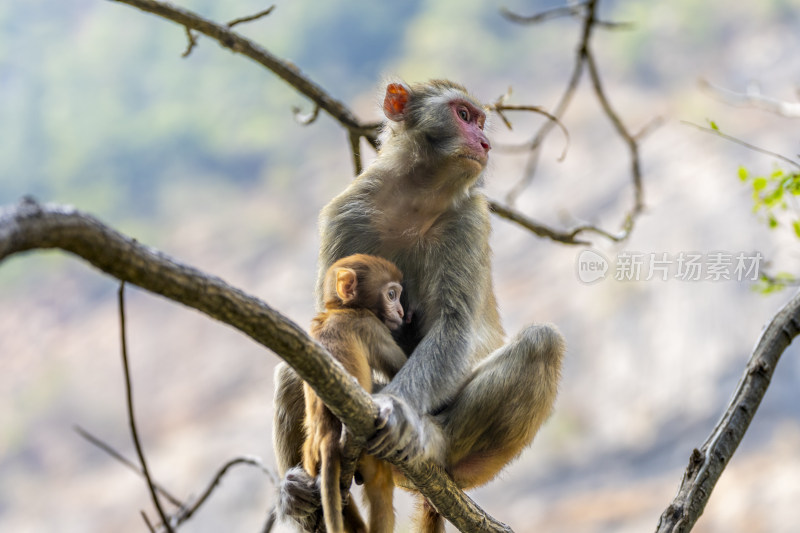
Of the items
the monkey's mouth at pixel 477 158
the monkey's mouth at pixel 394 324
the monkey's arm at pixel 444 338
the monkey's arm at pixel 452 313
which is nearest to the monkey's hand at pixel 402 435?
the monkey's arm at pixel 444 338

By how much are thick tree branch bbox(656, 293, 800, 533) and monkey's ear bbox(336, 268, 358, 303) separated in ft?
4.96

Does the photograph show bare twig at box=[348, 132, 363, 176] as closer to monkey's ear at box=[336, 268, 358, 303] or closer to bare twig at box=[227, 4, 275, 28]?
bare twig at box=[227, 4, 275, 28]

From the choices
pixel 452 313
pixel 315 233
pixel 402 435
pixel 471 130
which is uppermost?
pixel 315 233

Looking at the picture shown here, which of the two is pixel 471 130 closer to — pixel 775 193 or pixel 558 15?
pixel 775 193

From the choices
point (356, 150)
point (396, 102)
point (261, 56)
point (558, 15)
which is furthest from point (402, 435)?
point (558, 15)

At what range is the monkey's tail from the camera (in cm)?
265

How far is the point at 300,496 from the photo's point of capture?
3225mm

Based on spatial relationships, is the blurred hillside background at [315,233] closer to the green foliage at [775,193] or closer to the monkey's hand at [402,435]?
the green foliage at [775,193]

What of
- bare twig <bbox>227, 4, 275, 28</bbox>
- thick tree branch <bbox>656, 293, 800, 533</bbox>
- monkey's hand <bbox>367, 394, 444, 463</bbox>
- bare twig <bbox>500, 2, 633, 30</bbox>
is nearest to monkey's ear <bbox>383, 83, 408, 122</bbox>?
bare twig <bbox>227, 4, 275, 28</bbox>

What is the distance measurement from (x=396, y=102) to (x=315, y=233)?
16922 mm

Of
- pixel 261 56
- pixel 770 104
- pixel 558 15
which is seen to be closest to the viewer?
pixel 261 56

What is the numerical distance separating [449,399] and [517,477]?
45.4 feet

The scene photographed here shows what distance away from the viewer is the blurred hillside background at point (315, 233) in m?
16.1

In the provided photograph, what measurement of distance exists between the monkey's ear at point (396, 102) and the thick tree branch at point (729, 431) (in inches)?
80.5
